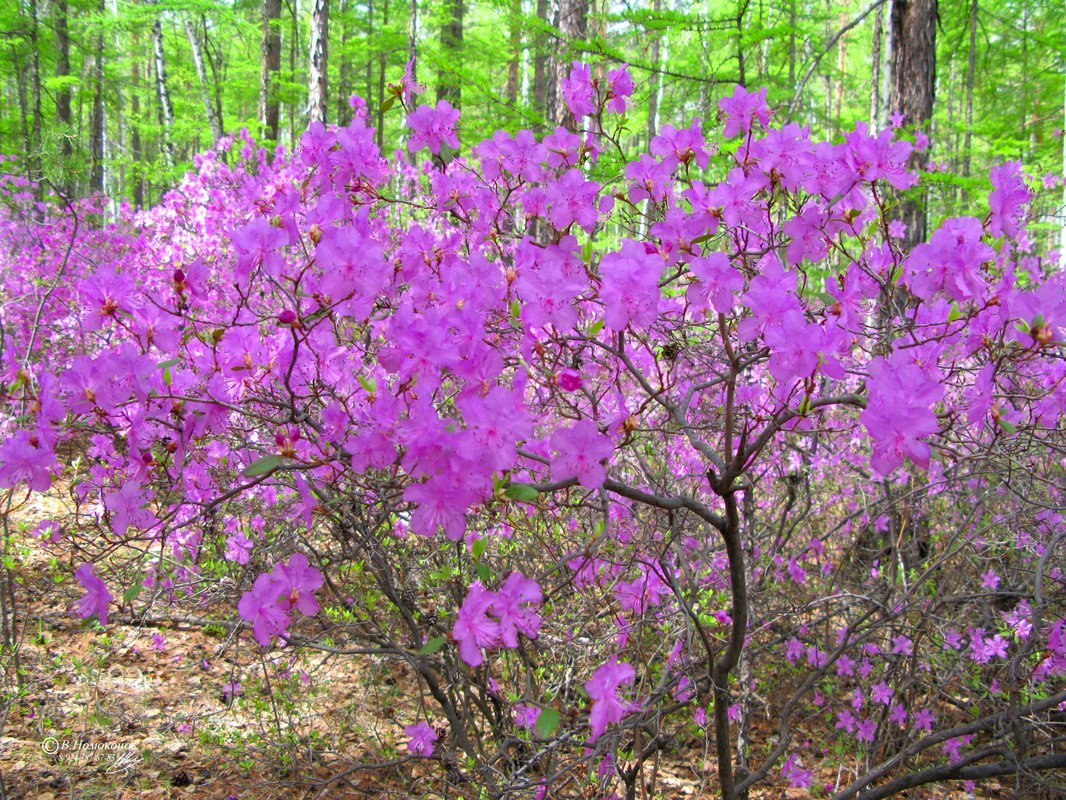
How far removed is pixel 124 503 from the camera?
1.39 metres

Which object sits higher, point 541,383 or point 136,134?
point 136,134

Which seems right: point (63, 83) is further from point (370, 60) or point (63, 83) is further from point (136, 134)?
point (136, 134)

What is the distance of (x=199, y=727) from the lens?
329 cm

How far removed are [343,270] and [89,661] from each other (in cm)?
356

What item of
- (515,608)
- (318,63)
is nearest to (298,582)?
(515,608)

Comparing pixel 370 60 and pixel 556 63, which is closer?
pixel 556 63

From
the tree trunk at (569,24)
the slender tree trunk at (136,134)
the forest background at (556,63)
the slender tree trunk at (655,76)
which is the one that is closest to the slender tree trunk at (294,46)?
the forest background at (556,63)

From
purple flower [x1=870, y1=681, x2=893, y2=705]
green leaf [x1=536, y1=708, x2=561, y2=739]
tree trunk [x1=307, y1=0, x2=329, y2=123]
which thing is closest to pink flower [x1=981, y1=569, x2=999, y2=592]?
purple flower [x1=870, y1=681, x2=893, y2=705]

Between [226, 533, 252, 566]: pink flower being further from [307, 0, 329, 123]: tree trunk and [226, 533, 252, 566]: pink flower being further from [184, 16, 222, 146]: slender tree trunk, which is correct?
[184, 16, 222, 146]: slender tree trunk

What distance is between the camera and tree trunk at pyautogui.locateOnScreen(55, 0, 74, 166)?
151 inches

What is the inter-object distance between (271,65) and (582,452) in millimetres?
12420

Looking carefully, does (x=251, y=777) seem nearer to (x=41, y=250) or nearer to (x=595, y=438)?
(x=595, y=438)

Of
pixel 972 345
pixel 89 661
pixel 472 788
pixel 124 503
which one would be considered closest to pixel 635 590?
pixel 472 788

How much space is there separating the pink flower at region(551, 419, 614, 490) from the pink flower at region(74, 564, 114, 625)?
98 centimetres
